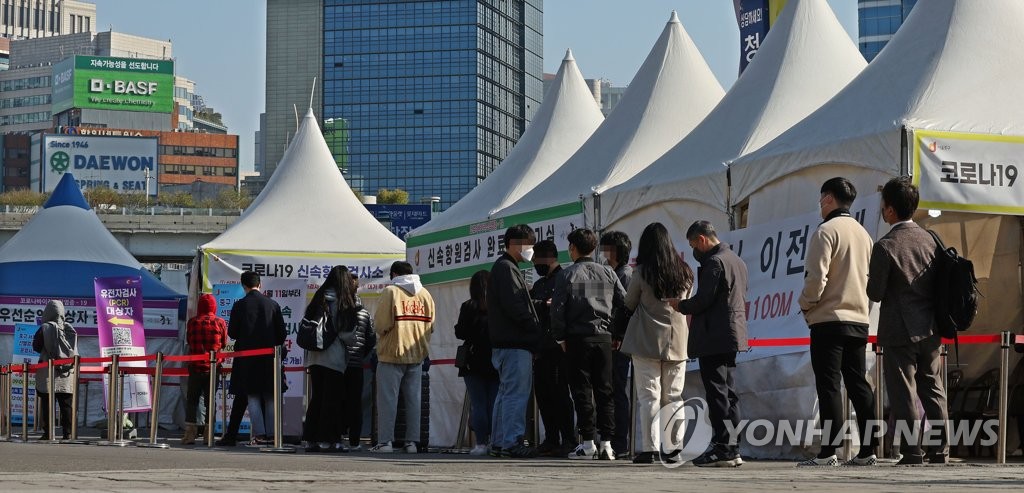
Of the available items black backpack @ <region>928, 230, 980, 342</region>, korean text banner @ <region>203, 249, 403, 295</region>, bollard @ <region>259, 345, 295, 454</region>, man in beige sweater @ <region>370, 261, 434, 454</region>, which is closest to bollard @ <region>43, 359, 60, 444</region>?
korean text banner @ <region>203, 249, 403, 295</region>

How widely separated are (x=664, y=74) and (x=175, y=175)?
177 meters

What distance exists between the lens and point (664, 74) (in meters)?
16.8

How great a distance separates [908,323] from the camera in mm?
9211

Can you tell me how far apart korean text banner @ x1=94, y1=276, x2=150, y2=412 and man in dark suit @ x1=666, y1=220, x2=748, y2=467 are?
10.2m

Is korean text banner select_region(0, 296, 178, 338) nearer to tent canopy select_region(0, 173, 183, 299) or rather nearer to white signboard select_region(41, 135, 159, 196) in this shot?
tent canopy select_region(0, 173, 183, 299)

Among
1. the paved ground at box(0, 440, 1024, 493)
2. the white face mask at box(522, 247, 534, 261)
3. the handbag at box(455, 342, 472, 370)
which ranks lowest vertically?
the paved ground at box(0, 440, 1024, 493)

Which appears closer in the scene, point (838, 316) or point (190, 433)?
point (838, 316)

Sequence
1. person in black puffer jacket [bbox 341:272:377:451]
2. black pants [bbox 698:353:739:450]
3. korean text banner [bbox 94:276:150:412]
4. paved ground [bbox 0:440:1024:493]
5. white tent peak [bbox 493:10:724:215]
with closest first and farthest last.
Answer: paved ground [bbox 0:440:1024:493] → black pants [bbox 698:353:739:450] → person in black puffer jacket [bbox 341:272:377:451] → white tent peak [bbox 493:10:724:215] → korean text banner [bbox 94:276:150:412]

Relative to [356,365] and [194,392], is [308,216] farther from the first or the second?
[356,365]

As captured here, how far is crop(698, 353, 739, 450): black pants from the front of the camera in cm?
970

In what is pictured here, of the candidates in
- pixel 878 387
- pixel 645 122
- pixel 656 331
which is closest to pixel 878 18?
pixel 645 122

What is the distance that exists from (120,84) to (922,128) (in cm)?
17578

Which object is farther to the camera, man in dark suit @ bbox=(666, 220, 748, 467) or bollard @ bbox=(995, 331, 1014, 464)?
bollard @ bbox=(995, 331, 1014, 464)

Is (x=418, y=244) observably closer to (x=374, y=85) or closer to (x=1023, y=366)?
(x=1023, y=366)
